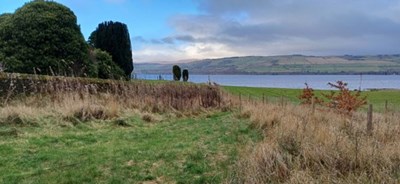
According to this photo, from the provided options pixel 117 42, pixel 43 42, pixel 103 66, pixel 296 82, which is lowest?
pixel 296 82

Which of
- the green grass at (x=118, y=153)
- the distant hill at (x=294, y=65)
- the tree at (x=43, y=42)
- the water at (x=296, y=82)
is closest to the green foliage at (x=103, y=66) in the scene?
the tree at (x=43, y=42)

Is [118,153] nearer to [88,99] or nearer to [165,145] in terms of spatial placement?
[165,145]

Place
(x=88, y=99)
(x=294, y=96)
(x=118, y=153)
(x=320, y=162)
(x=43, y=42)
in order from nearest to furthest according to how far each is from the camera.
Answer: (x=320, y=162)
(x=118, y=153)
(x=88, y=99)
(x=43, y=42)
(x=294, y=96)

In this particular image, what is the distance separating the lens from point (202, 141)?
26.6ft

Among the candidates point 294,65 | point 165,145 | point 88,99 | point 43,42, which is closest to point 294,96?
point 43,42

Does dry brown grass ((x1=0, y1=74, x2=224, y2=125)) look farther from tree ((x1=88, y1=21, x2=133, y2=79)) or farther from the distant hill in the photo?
the distant hill

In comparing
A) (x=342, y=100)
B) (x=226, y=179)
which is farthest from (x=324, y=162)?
(x=342, y=100)

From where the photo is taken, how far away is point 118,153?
6.91 meters

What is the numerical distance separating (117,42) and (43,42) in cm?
1454

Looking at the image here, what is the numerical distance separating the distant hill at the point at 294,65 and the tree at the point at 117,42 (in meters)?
105

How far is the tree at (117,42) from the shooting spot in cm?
3466

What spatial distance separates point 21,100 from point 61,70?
7952 mm

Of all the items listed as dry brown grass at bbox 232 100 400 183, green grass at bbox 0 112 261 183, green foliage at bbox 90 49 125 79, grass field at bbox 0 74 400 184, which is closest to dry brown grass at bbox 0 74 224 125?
grass field at bbox 0 74 400 184

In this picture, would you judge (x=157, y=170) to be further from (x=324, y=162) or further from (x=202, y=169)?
(x=324, y=162)
